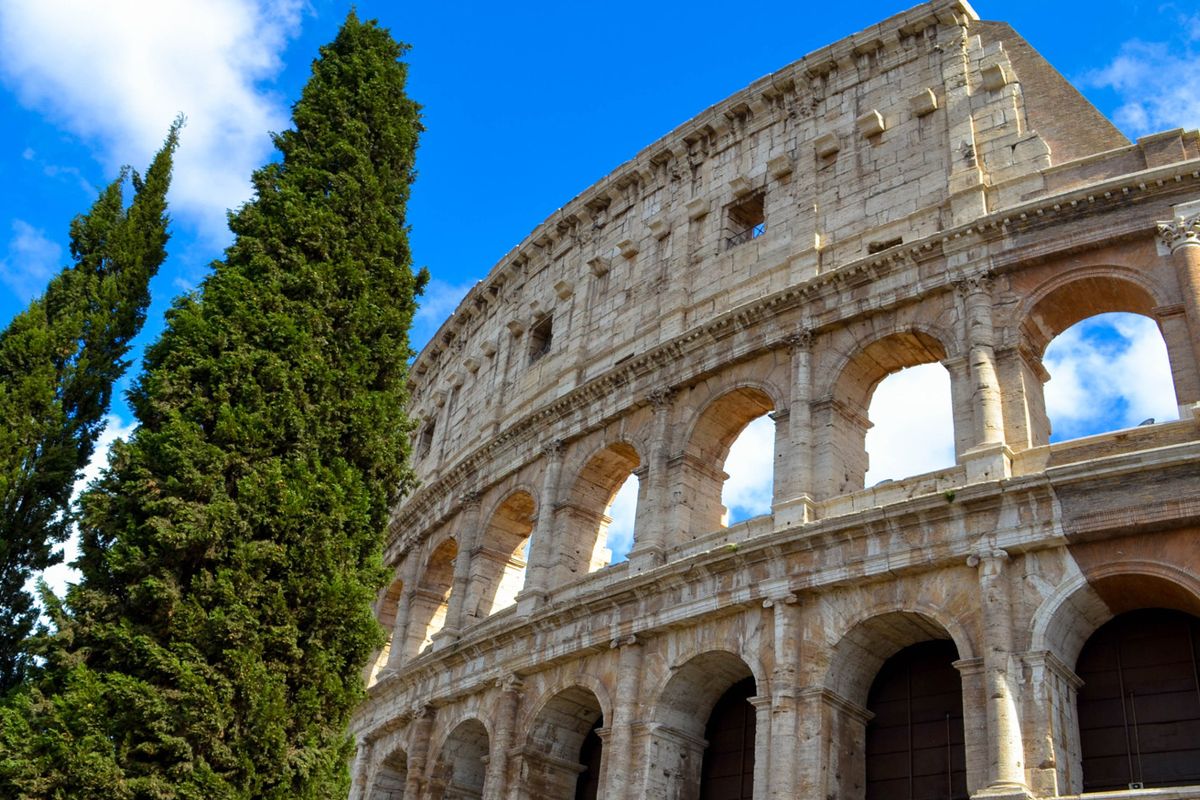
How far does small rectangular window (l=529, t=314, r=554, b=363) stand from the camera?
23.2 meters

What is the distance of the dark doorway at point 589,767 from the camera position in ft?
56.2

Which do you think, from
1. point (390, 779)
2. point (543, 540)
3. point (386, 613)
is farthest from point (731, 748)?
point (386, 613)

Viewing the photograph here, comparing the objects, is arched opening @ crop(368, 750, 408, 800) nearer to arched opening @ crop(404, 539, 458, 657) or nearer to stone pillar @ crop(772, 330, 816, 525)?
arched opening @ crop(404, 539, 458, 657)

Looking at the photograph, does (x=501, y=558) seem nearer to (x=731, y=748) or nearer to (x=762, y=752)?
(x=731, y=748)

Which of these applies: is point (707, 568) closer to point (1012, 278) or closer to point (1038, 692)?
point (1038, 692)

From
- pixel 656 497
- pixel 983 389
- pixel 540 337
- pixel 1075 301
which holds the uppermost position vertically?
pixel 540 337

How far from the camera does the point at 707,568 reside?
49.6 ft

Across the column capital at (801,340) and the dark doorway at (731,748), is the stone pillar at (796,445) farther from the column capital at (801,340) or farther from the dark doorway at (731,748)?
the dark doorway at (731,748)

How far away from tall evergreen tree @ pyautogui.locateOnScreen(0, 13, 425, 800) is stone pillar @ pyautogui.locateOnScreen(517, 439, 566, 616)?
425 centimetres

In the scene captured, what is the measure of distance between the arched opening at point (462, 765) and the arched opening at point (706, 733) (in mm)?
4294

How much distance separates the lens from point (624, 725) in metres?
15.3

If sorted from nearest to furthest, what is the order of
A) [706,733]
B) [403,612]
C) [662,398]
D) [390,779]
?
[706,733] → [662,398] → [390,779] → [403,612]

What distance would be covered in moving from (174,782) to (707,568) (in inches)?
275

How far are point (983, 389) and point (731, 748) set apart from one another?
19.1 ft
